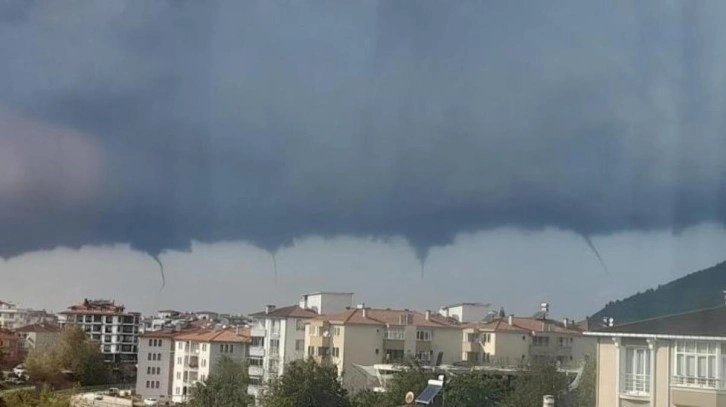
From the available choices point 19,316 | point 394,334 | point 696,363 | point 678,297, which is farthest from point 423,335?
point 19,316

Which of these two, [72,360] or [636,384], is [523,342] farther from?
[72,360]

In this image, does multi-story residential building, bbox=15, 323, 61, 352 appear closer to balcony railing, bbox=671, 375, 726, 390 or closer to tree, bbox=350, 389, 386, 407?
tree, bbox=350, 389, 386, 407

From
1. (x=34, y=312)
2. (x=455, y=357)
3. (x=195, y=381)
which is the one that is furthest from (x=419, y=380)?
(x=34, y=312)

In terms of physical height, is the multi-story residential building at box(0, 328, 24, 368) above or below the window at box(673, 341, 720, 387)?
below

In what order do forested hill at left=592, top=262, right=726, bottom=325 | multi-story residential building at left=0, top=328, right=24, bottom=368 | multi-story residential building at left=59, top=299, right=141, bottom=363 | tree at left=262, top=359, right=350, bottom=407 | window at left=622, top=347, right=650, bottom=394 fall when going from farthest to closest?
multi-story residential building at left=59, top=299, right=141, bottom=363 < multi-story residential building at left=0, top=328, right=24, bottom=368 < tree at left=262, top=359, right=350, bottom=407 < forested hill at left=592, top=262, right=726, bottom=325 < window at left=622, top=347, right=650, bottom=394

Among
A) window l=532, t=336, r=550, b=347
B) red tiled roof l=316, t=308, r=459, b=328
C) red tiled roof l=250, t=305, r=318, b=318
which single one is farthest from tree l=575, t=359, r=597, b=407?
red tiled roof l=250, t=305, r=318, b=318
